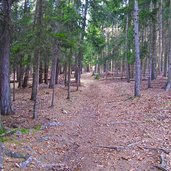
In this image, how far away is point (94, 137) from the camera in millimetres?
10273

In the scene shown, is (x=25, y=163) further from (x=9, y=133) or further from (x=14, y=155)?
(x=9, y=133)

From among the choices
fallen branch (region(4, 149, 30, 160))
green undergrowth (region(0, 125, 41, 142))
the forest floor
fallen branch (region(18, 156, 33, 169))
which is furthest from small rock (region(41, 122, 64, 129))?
fallen branch (region(18, 156, 33, 169))

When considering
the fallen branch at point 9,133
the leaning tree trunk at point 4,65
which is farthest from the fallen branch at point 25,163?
the leaning tree trunk at point 4,65

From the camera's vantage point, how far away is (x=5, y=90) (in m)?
12.8

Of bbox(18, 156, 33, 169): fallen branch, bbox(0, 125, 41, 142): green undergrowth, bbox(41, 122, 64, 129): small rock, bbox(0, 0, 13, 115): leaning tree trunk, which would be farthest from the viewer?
bbox(0, 0, 13, 115): leaning tree trunk

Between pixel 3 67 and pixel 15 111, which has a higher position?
pixel 3 67

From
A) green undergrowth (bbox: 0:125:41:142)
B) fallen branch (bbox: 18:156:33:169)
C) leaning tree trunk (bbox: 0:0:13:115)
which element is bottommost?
fallen branch (bbox: 18:156:33:169)

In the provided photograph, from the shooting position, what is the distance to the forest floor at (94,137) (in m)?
7.88

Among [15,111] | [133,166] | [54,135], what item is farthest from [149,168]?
[15,111]

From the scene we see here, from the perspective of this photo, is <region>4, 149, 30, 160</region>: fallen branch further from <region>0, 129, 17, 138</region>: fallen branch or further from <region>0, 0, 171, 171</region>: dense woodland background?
<region>0, 129, 17, 138</region>: fallen branch

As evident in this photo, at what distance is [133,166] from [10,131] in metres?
4.29

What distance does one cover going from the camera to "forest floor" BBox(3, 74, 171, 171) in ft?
25.8

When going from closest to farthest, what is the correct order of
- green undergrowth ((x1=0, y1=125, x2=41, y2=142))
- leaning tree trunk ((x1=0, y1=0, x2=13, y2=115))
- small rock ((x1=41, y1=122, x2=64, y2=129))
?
green undergrowth ((x1=0, y1=125, x2=41, y2=142)) → small rock ((x1=41, y1=122, x2=64, y2=129)) → leaning tree trunk ((x1=0, y1=0, x2=13, y2=115))

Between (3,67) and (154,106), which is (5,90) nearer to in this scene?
(3,67)
